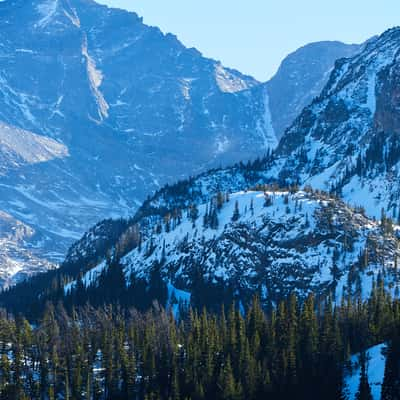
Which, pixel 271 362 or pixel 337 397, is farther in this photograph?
pixel 271 362

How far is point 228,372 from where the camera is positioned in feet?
625

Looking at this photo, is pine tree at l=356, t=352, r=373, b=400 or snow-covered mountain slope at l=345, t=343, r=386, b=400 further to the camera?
snow-covered mountain slope at l=345, t=343, r=386, b=400

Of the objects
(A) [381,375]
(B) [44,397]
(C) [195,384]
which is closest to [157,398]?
(C) [195,384]

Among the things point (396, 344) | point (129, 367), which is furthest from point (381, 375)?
point (129, 367)

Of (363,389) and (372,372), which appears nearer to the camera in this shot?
(363,389)

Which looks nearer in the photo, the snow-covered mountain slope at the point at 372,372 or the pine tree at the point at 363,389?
the pine tree at the point at 363,389

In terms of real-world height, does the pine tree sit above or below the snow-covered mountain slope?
below

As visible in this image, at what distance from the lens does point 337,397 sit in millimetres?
185875

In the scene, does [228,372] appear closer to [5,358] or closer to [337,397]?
[337,397]

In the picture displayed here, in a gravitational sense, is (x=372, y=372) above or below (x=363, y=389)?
above

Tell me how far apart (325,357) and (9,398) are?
208ft

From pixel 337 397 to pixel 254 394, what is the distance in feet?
53.2

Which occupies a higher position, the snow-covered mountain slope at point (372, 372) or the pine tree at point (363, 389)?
the snow-covered mountain slope at point (372, 372)

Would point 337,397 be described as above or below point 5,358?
below
